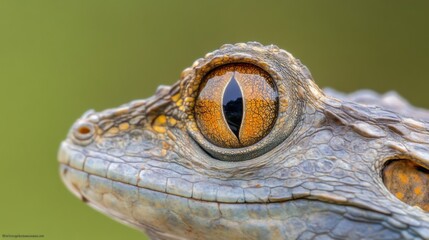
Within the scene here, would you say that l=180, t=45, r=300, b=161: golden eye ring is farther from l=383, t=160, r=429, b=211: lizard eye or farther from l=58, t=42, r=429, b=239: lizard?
l=383, t=160, r=429, b=211: lizard eye

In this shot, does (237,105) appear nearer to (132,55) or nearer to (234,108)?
(234,108)

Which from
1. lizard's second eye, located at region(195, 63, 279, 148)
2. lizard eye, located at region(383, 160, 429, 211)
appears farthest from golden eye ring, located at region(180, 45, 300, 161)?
lizard eye, located at region(383, 160, 429, 211)

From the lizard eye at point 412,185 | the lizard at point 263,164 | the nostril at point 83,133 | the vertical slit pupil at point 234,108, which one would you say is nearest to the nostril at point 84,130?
the nostril at point 83,133

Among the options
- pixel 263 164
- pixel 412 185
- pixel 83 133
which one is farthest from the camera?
pixel 83 133

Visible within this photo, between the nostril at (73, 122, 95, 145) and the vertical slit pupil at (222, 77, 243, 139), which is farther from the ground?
the vertical slit pupil at (222, 77, 243, 139)

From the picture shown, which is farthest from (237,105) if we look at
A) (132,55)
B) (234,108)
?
(132,55)

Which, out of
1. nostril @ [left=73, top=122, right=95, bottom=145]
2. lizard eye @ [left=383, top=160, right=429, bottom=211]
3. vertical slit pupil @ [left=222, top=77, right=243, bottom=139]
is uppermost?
vertical slit pupil @ [left=222, top=77, right=243, bottom=139]

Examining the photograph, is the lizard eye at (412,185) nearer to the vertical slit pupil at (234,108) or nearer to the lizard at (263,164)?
the lizard at (263,164)
